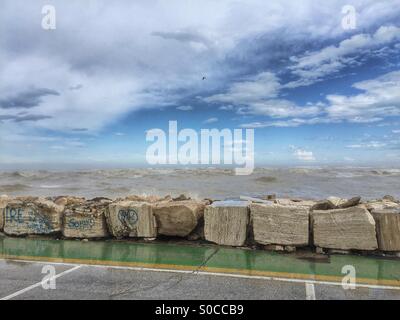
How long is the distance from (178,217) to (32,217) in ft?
11.0

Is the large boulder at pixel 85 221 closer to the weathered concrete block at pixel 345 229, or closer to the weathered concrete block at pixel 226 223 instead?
the weathered concrete block at pixel 226 223

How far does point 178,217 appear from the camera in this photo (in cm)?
752

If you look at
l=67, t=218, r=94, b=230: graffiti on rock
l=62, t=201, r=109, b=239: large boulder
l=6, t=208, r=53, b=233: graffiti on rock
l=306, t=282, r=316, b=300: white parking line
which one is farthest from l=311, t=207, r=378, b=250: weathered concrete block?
l=6, t=208, r=53, b=233: graffiti on rock

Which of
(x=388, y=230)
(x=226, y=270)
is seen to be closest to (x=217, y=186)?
(x=388, y=230)

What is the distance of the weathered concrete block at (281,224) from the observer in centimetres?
681

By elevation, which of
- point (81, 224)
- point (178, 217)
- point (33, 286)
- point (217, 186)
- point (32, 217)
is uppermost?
point (178, 217)

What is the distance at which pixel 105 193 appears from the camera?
1013 inches

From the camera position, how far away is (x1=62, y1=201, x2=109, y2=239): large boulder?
8023 millimetres

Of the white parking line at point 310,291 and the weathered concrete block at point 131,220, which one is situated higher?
the weathered concrete block at point 131,220

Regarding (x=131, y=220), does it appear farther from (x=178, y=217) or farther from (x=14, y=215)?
(x=14, y=215)

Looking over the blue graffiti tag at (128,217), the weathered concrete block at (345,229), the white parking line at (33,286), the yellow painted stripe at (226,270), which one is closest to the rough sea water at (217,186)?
the blue graffiti tag at (128,217)

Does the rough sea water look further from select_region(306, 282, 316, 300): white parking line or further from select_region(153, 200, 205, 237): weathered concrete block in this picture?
select_region(306, 282, 316, 300): white parking line

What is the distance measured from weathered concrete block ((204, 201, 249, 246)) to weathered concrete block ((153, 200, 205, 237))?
0.25 m
